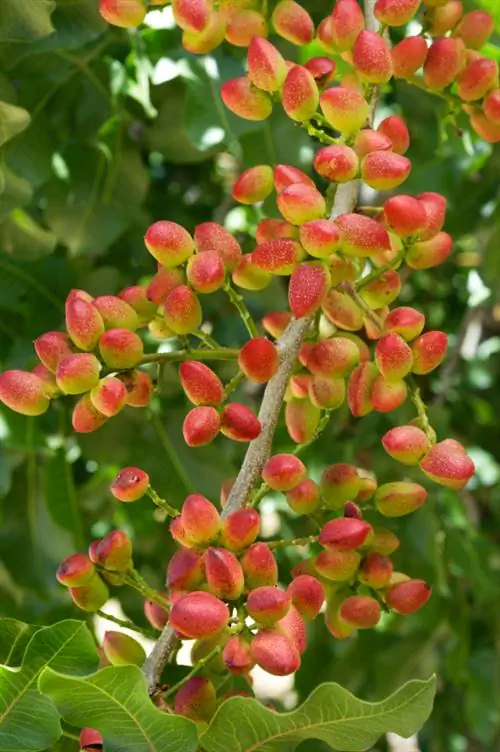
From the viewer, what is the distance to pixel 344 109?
2.19ft

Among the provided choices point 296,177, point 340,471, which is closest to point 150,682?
point 340,471

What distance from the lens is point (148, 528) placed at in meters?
1.39

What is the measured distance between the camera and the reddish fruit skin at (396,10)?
2.36 ft

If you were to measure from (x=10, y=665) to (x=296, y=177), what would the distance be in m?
0.30

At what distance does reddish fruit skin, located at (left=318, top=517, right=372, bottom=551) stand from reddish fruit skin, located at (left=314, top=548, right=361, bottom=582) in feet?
0.05

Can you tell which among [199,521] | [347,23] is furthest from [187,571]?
[347,23]

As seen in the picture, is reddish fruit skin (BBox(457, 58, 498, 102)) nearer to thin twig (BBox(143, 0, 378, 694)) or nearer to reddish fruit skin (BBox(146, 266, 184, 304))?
thin twig (BBox(143, 0, 378, 694))

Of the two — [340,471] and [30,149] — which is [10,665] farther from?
[30,149]

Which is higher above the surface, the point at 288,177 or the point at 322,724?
the point at 288,177

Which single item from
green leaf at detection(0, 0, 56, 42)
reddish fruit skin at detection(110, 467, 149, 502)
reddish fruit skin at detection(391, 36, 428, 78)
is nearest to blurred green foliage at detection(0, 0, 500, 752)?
green leaf at detection(0, 0, 56, 42)

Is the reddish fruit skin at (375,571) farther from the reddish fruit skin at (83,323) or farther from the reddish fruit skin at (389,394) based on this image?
the reddish fruit skin at (83,323)

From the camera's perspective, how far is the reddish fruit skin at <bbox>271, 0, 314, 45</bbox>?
0.77 metres

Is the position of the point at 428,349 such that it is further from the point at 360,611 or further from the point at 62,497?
the point at 62,497

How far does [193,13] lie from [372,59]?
110mm
